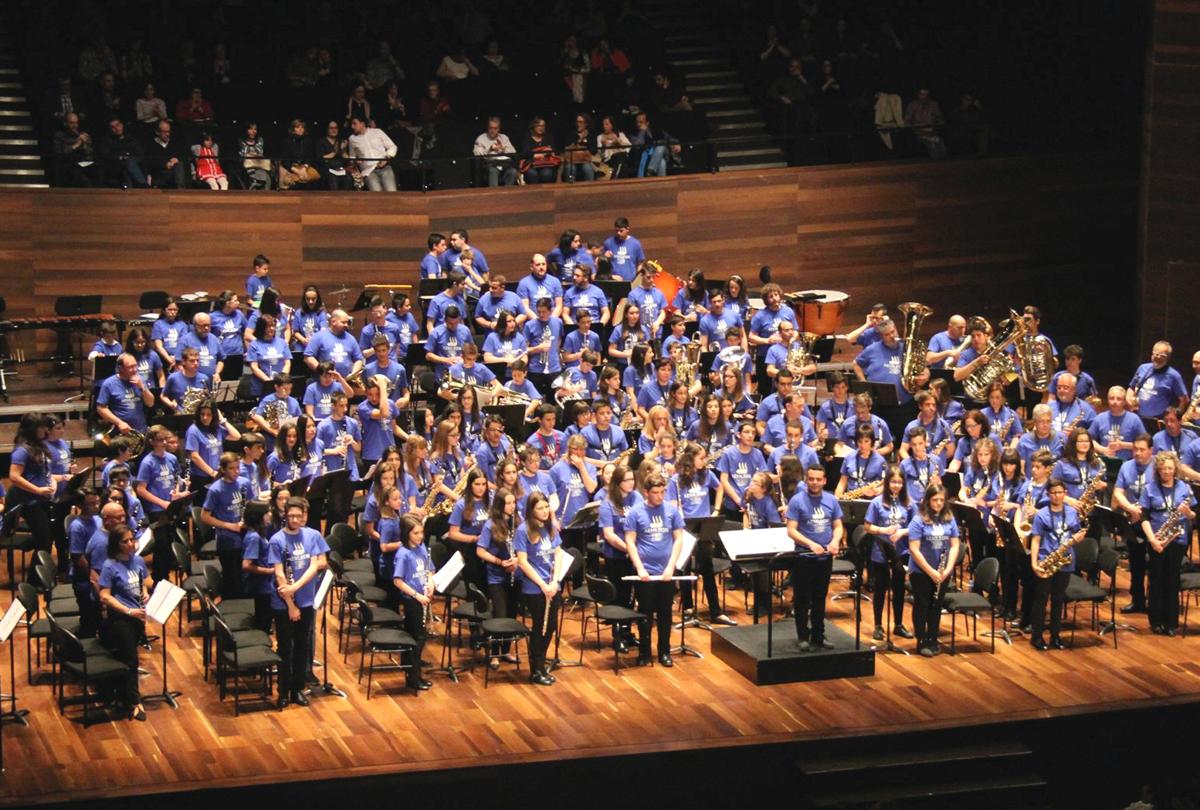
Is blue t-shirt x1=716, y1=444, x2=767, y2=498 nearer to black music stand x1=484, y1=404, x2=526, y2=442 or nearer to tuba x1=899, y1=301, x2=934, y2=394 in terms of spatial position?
black music stand x1=484, y1=404, x2=526, y2=442

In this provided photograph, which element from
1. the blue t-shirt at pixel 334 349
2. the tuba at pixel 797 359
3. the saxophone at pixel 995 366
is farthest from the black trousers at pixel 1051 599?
the blue t-shirt at pixel 334 349

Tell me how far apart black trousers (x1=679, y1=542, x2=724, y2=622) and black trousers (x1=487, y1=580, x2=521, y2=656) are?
133 centimetres

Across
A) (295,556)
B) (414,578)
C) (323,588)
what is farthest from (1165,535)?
(295,556)

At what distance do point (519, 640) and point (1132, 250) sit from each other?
10.8m

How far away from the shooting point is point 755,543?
11.3 meters

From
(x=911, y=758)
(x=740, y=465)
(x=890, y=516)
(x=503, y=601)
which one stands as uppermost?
(x=740, y=465)

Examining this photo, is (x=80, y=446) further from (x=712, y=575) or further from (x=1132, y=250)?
(x=1132, y=250)

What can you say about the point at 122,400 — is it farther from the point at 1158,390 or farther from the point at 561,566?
the point at 1158,390

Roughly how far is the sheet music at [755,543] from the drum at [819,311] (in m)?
6.07

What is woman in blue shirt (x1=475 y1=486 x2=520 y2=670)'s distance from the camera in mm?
11883

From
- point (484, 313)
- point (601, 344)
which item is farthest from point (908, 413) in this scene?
point (484, 313)

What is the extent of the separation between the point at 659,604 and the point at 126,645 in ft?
11.2

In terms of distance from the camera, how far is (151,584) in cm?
1241

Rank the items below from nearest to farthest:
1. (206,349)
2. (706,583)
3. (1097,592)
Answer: (1097,592), (706,583), (206,349)
